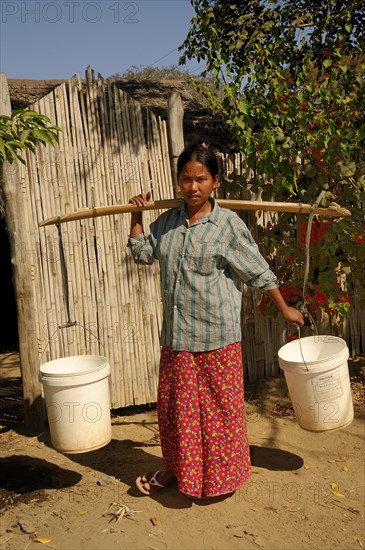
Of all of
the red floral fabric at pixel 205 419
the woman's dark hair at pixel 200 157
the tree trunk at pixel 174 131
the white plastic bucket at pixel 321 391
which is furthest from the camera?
the tree trunk at pixel 174 131

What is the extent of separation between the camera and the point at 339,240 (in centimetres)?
464

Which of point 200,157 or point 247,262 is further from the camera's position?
point 247,262

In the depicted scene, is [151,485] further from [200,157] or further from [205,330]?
[200,157]

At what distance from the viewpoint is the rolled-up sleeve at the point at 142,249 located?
3418mm

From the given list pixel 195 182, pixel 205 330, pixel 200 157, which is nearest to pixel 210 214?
pixel 195 182

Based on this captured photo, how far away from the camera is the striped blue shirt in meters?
3.26

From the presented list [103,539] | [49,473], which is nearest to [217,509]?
[103,539]

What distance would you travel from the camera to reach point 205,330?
10.8ft

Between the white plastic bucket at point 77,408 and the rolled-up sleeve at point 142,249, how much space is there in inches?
24.3

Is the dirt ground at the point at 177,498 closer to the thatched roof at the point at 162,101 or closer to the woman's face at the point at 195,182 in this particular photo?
the woman's face at the point at 195,182

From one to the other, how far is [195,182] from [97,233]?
1.42 m

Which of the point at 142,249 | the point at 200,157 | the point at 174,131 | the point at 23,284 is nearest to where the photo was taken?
the point at 200,157

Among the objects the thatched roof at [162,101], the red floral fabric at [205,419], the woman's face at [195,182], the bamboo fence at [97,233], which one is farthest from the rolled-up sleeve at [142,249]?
the thatched roof at [162,101]

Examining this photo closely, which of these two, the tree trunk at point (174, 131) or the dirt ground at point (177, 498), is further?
the tree trunk at point (174, 131)
